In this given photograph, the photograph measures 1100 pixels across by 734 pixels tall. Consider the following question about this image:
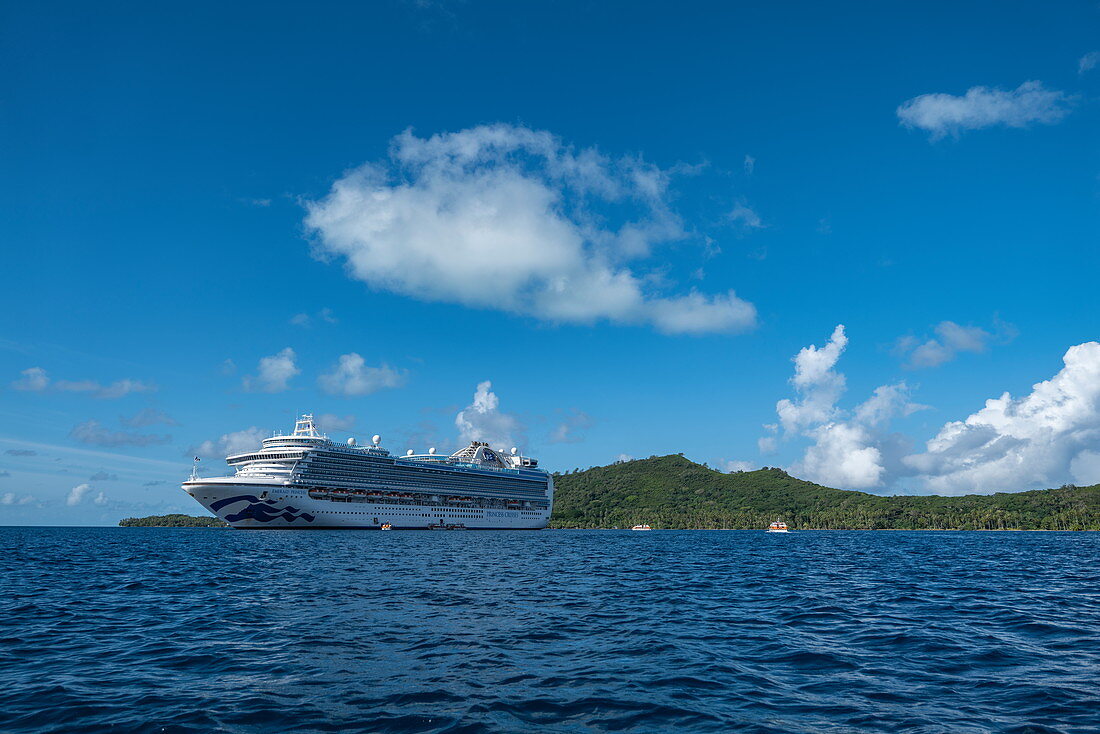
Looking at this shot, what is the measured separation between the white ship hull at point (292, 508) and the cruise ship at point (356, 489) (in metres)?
0.19

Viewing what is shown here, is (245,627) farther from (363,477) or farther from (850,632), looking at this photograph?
(363,477)

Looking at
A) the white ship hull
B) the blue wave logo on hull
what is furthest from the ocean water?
the blue wave logo on hull

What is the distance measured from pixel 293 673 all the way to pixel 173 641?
7027 millimetres

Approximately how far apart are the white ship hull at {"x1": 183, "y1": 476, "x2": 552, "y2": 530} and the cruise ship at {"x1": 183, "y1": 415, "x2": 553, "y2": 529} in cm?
19

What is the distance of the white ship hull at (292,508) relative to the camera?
122 metres

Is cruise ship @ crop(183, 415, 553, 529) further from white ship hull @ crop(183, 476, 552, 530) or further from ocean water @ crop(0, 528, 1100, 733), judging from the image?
ocean water @ crop(0, 528, 1100, 733)

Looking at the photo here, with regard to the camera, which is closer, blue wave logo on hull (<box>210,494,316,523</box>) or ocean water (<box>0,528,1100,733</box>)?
ocean water (<box>0,528,1100,733</box>)

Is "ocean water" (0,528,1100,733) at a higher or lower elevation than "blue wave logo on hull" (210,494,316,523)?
higher

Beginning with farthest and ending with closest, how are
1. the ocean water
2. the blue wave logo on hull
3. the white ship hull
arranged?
the blue wave logo on hull
the white ship hull
the ocean water

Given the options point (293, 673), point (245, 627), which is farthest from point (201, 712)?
point (245, 627)

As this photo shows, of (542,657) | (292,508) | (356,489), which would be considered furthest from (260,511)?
(542,657)

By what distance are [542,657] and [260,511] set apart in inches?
4955

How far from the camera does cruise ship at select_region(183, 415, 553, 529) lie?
125188 mm

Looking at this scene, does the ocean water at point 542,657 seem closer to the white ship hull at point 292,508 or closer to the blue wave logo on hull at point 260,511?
the white ship hull at point 292,508
